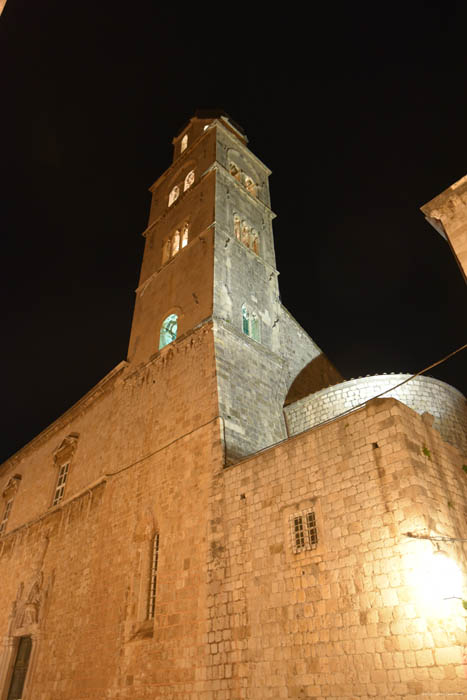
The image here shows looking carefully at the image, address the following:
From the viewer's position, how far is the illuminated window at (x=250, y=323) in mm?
16656

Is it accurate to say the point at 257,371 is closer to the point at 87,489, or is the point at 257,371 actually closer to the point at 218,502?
the point at 218,502

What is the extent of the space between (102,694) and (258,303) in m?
12.6

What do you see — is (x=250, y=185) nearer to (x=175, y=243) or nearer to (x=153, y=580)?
(x=175, y=243)

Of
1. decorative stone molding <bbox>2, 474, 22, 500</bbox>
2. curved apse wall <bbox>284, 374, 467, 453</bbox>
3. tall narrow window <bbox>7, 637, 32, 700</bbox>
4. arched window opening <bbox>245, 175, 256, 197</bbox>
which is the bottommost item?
tall narrow window <bbox>7, 637, 32, 700</bbox>

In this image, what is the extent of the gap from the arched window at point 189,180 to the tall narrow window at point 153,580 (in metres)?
16.0

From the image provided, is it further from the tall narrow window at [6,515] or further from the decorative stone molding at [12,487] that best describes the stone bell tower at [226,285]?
the tall narrow window at [6,515]

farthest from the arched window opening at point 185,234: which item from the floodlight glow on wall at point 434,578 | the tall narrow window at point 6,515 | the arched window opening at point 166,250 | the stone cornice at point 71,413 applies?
the tall narrow window at point 6,515

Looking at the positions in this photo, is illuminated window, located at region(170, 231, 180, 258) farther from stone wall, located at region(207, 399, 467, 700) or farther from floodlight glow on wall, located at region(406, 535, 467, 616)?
floodlight glow on wall, located at region(406, 535, 467, 616)

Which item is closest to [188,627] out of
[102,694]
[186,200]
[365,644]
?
[102,694]

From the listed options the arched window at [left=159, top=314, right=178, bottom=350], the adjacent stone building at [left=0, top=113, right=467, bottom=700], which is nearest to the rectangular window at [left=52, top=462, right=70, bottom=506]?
the adjacent stone building at [left=0, top=113, right=467, bottom=700]

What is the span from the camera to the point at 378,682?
7.32 meters

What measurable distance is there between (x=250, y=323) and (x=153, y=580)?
8731mm

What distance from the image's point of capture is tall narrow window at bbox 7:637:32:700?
15.6 meters

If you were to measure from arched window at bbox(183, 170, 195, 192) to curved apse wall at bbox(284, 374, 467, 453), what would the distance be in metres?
12.5
